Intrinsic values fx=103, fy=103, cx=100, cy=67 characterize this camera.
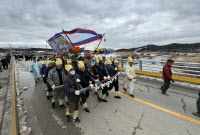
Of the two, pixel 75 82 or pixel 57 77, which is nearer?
pixel 75 82

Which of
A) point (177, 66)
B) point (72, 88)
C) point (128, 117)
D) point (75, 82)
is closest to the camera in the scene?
point (72, 88)

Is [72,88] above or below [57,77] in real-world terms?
below

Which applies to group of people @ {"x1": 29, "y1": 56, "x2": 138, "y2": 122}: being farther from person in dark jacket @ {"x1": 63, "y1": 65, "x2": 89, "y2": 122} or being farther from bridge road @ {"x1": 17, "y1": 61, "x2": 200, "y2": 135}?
bridge road @ {"x1": 17, "y1": 61, "x2": 200, "y2": 135}

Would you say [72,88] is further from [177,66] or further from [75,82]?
[177,66]

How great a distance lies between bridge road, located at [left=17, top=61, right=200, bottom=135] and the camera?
2598 millimetres

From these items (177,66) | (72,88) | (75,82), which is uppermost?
(177,66)

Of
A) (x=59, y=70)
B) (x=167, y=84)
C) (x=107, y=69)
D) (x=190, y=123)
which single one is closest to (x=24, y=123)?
(x=59, y=70)

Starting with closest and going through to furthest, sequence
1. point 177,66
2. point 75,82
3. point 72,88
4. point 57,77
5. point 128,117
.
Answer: point 72,88 → point 75,82 → point 128,117 → point 57,77 → point 177,66

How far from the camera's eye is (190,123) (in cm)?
269

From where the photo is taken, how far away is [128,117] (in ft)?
10.0

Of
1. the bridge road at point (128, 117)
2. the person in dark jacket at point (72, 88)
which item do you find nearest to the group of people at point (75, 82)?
the person in dark jacket at point (72, 88)

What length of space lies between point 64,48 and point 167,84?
4.46 meters

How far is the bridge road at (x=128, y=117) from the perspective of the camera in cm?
260

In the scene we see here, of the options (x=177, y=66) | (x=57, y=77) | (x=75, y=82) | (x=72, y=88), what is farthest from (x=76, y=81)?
(x=177, y=66)
